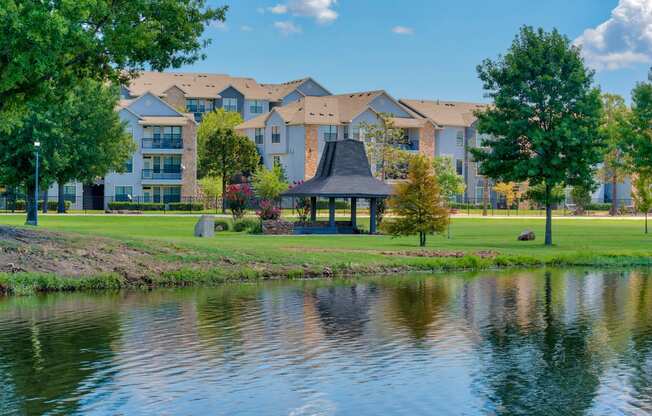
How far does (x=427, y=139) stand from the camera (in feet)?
390

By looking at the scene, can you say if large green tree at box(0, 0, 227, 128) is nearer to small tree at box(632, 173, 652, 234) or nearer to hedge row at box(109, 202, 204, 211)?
small tree at box(632, 173, 652, 234)

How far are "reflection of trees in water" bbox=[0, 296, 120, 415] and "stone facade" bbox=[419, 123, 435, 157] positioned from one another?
304 ft

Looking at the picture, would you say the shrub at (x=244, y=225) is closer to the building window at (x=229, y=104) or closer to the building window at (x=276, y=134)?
the building window at (x=276, y=134)

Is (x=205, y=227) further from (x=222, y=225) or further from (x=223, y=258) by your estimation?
(x=223, y=258)

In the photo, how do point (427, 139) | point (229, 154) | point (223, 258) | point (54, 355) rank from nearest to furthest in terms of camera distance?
point (54, 355)
point (223, 258)
point (229, 154)
point (427, 139)

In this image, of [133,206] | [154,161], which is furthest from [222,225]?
[154,161]

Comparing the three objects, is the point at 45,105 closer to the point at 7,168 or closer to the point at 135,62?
the point at 135,62

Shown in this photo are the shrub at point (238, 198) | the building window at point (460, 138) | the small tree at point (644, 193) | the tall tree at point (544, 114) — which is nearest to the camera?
the tall tree at point (544, 114)

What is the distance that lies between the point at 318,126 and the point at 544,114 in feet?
196

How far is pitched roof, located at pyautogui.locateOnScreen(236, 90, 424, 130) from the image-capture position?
Result: 366 ft

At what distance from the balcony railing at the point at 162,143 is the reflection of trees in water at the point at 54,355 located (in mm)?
82646

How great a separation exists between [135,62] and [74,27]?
3.59 m

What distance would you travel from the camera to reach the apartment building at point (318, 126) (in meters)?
111

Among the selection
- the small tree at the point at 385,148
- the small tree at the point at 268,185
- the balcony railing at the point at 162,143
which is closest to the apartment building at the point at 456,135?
the small tree at the point at 385,148
